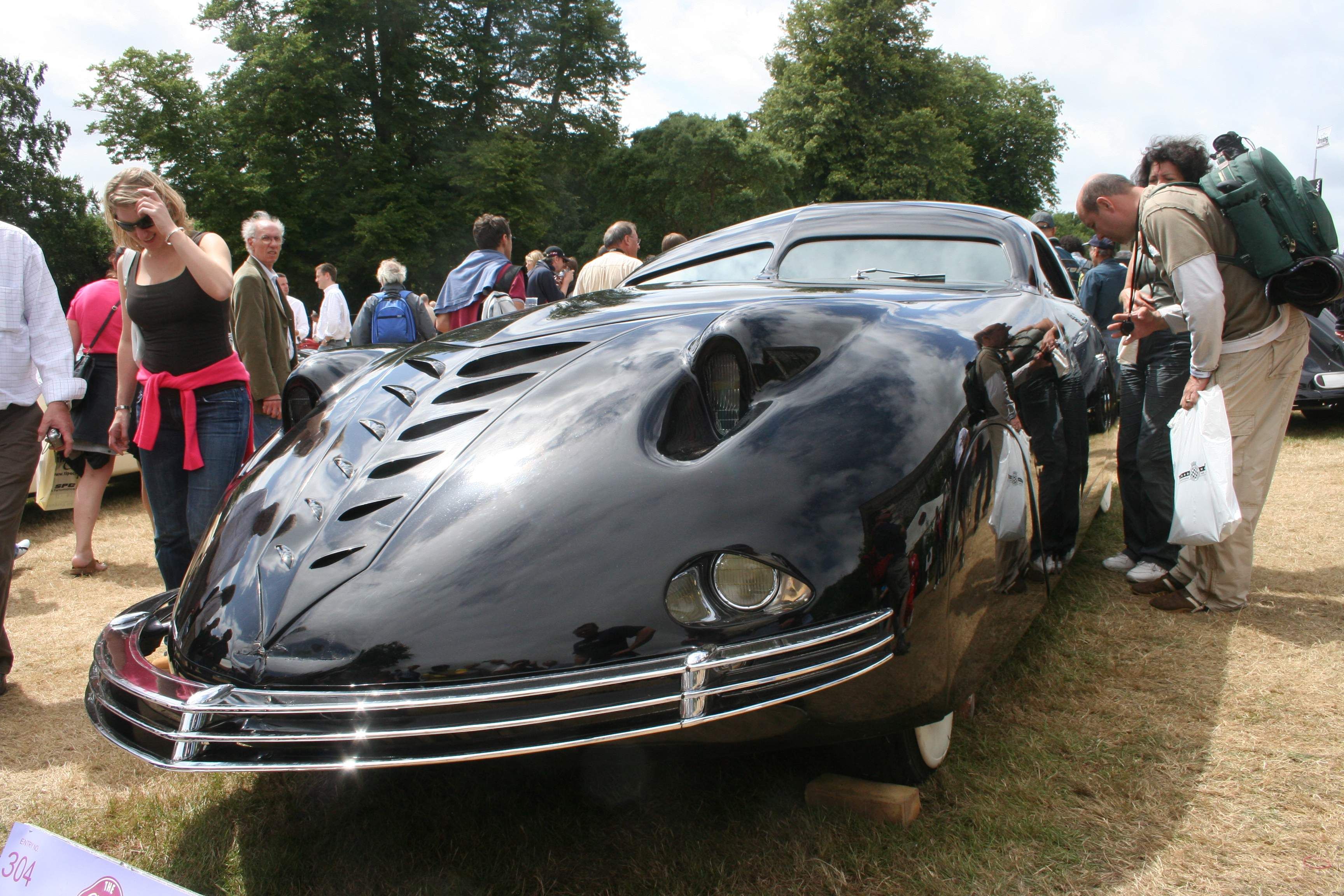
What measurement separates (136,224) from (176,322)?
1.05 ft

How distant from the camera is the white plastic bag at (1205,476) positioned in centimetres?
283

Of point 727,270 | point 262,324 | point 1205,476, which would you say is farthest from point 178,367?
point 1205,476

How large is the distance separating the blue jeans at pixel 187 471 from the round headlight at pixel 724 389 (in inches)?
79.3

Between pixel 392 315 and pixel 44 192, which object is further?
pixel 44 192

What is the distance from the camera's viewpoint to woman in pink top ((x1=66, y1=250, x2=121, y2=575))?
14.6 ft

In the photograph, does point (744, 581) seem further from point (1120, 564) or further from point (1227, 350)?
point (1120, 564)

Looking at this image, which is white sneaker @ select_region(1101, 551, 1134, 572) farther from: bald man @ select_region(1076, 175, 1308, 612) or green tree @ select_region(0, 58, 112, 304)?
green tree @ select_region(0, 58, 112, 304)

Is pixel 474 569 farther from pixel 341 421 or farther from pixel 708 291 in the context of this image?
pixel 708 291

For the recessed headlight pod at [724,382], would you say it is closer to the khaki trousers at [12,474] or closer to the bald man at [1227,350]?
the bald man at [1227,350]

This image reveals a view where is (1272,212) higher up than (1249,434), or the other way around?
(1272,212)

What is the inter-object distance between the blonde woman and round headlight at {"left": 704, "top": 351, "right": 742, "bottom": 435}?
2004 mm

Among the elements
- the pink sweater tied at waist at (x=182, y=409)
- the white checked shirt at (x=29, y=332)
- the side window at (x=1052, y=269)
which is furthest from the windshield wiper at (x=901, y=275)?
the white checked shirt at (x=29, y=332)

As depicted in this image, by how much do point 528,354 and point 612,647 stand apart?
0.74m

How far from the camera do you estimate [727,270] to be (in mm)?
2975
